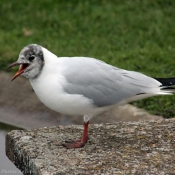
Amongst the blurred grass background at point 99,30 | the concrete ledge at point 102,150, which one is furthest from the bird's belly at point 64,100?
the blurred grass background at point 99,30

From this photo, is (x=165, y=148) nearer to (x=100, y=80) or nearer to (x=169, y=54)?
(x=100, y=80)

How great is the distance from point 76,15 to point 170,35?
138cm

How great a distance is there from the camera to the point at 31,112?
5770 millimetres

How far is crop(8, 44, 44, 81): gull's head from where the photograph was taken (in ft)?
12.8

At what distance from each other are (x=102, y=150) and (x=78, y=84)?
473mm

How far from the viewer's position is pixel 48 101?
12.7ft

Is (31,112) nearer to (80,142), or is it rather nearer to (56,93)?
(80,142)

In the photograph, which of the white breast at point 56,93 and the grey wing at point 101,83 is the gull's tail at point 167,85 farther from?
the white breast at point 56,93

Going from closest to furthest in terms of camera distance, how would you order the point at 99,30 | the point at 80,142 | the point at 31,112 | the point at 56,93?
the point at 56,93 → the point at 80,142 → the point at 31,112 → the point at 99,30

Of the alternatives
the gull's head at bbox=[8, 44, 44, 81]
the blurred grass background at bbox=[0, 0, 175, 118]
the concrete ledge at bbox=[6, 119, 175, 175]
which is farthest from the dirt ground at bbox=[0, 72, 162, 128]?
the gull's head at bbox=[8, 44, 44, 81]

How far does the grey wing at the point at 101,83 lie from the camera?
3.93 meters

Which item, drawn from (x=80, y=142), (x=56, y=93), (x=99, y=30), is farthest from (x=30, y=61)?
(x=99, y=30)

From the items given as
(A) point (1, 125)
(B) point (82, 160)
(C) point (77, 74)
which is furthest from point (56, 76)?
(A) point (1, 125)

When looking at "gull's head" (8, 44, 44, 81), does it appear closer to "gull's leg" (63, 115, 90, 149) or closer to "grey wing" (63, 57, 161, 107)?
"grey wing" (63, 57, 161, 107)
